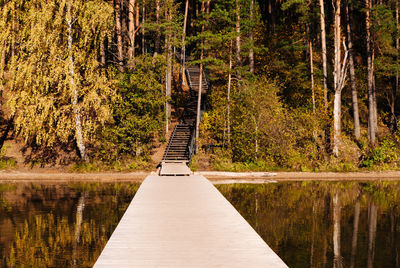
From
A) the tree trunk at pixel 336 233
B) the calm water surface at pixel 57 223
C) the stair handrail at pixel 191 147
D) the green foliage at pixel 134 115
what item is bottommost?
the tree trunk at pixel 336 233

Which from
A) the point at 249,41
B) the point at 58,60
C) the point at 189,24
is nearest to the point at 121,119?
the point at 58,60

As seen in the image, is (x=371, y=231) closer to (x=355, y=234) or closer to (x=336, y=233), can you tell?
(x=355, y=234)

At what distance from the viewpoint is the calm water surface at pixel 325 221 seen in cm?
863

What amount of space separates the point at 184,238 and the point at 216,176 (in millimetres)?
16094

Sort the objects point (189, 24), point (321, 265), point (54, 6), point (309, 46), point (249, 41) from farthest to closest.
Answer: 1. point (189, 24)
2. point (309, 46)
3. point (249, 41)
4. point (54, 6)
5. point (321, 265)

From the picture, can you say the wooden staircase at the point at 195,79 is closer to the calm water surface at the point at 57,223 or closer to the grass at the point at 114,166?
the grass at the point at 114,166

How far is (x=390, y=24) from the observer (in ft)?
101

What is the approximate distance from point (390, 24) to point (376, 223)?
2328cm

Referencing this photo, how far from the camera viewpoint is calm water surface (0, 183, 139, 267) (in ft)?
27.9

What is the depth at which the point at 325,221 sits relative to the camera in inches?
476

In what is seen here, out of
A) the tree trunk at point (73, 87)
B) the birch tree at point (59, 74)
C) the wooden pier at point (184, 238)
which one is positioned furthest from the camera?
the tree trunk at point (73, 87)

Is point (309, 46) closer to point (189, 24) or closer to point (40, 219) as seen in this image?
point (189, 24)

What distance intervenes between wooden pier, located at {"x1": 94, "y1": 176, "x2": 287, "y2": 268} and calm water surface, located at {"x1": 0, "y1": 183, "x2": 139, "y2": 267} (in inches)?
31.2

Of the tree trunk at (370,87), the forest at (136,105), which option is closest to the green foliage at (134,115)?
the forest at (136,105)
